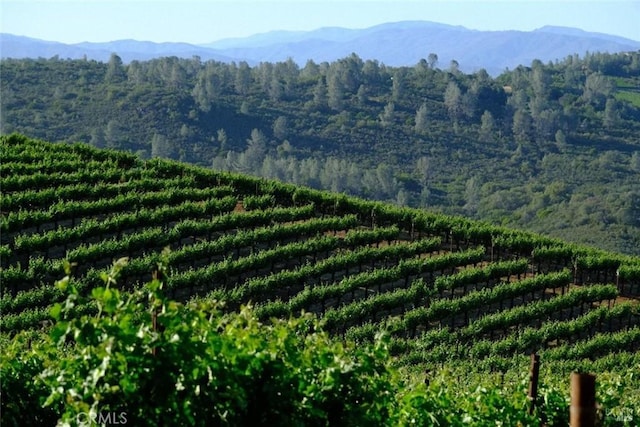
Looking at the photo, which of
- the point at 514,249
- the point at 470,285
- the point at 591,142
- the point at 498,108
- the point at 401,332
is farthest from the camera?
the point at 498,108

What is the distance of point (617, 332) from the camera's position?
3083 cm

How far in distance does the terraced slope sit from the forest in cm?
6009

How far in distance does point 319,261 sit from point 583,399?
87.6ft

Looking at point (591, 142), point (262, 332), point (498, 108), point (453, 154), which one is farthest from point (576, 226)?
point (262, 332)

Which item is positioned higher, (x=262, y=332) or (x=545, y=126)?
(x=262, y=332)

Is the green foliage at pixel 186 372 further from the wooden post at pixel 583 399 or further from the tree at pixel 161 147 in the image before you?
the tree at pixel 161 147

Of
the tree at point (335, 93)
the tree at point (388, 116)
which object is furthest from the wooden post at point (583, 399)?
the tree at point (335, 93)

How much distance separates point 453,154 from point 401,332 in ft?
394

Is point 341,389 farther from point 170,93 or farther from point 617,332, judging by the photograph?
point 170,93

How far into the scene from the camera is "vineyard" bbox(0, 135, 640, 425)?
27438mm

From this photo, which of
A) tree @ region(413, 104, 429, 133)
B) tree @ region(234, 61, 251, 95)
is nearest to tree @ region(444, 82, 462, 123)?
tree @ region(413, 104, 429, 133)

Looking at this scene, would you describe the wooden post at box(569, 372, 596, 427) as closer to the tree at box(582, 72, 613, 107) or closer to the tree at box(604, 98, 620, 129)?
the tree at box(604, 98, 620, 129)

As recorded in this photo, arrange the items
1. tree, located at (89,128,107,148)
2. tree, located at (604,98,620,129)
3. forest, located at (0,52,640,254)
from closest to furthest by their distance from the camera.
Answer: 1. forest, located at (0,52,640,254)
2. tree, located at (89,128,107,148)
3. tree, located at (604,98,620,129)

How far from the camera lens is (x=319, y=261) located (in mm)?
32969
